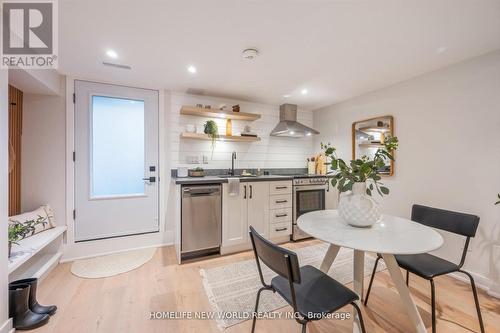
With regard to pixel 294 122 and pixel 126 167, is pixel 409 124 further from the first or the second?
pixel 126 167

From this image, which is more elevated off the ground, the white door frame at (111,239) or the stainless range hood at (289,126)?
the stainless range hood at (289,126)

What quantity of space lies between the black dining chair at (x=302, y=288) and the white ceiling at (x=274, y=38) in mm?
1601

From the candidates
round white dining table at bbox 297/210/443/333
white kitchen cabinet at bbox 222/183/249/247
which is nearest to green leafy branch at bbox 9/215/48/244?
white kitchen cabinet at bbox 222/183/249/247

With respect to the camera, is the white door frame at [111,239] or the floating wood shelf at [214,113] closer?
the white door frame at [111,239]

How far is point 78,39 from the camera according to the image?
1857mm

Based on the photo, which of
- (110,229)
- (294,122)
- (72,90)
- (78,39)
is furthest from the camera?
(294,122)

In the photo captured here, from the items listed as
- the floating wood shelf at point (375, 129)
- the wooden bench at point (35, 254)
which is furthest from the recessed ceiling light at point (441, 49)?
the wooden bench at point (35, 254)

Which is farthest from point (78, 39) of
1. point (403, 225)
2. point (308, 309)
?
point (403, 225)

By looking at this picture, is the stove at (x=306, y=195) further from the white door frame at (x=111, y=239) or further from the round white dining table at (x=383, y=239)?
the white door frame at (x=111, y=239)

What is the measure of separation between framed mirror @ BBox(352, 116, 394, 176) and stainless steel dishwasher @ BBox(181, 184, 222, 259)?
230 centimetres

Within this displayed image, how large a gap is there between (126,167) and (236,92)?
193 centimetres

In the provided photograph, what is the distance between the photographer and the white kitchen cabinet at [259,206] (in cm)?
293

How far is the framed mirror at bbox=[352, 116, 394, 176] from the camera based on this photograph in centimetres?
291

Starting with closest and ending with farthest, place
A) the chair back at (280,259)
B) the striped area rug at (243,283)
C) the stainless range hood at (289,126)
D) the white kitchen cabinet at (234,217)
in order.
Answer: the chair back at (280,259) → the striped area rug at (243,283) → the white kitchen cabinet at (234,217) → the stainless range hood at (289,126)
